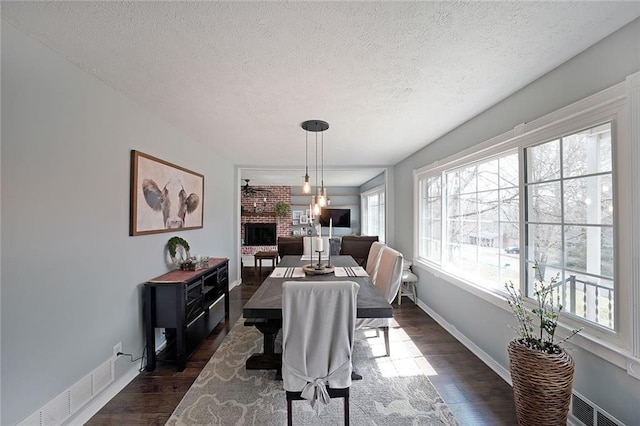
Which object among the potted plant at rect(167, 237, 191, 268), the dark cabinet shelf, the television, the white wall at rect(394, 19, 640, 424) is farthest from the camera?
the television

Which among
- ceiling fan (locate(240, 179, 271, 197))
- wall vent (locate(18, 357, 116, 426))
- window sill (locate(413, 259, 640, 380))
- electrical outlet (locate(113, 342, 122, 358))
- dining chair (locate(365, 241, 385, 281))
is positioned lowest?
wall vent (locate(18, 357, 116, 426))

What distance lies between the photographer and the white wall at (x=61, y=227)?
1363 mm

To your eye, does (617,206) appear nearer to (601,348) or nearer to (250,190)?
(601,348)

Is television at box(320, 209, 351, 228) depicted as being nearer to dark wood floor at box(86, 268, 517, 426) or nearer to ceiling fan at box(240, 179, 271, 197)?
ceiling fan at box(240, 179, 271, 197)

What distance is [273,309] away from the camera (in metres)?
1.76

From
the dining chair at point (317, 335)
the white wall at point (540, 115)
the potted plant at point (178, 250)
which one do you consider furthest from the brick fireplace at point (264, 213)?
the dining chair at point (317, 335)

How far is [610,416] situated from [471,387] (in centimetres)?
78

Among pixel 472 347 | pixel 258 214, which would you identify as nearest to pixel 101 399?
pixel 472 347

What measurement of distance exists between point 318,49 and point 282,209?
651 cm

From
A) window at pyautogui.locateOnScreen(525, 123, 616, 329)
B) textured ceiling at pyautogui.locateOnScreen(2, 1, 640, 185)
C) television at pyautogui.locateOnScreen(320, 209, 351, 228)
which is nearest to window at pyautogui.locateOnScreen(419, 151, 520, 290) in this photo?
window at pyautogui.locateOnScreen(525, 123, 616, 329)

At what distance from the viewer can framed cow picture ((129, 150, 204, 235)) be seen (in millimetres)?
2232

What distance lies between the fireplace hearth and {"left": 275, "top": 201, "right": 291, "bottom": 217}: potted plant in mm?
468

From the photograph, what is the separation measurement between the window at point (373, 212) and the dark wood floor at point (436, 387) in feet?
12.0

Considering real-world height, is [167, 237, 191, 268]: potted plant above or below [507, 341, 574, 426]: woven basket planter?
above
